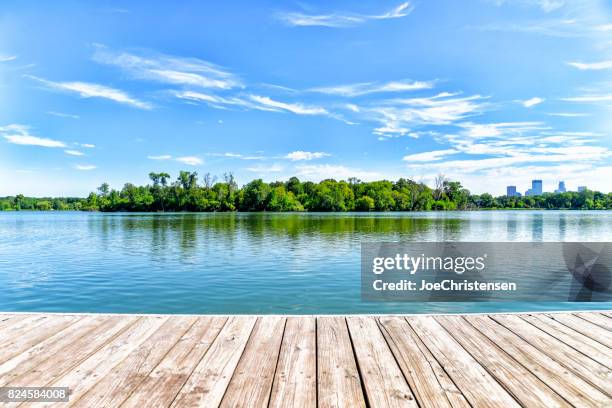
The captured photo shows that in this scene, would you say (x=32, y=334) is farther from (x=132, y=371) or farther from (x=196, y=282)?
(x=196, y=282)

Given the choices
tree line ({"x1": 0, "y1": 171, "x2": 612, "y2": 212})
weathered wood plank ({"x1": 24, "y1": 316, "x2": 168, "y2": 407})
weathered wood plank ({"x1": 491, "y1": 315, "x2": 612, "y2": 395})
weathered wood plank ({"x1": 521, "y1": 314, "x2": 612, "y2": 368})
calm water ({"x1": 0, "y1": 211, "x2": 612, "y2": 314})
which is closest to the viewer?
weathered wood plank ({"x1": 24, "y1": 316, "x2": 168, "y2": 407})

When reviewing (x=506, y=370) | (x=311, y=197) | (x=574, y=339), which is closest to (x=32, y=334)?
(x=506, y=370)

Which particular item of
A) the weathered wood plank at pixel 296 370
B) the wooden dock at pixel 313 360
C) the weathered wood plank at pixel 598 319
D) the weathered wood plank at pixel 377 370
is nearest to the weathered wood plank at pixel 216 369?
the wooden dock at pixel 313 360

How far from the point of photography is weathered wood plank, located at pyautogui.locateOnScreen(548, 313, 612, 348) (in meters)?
3.43

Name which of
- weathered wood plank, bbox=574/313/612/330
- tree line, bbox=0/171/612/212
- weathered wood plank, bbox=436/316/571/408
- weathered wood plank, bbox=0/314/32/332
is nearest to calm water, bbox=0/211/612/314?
weathered wood plank, bbox=574/313/612/330

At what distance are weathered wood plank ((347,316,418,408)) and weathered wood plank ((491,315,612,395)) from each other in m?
1.23

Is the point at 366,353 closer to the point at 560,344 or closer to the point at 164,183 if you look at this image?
the point at 560,344

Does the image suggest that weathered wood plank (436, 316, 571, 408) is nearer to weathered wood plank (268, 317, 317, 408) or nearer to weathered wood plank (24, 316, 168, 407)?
weathered wood plank (268, 317, 317, 408)

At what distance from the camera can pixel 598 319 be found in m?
4.02

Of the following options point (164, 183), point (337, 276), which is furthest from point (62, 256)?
point (164, 183)

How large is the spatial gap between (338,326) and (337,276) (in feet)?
28.7

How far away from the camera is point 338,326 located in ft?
→ 12.0

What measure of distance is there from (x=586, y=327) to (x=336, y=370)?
8.58 feet

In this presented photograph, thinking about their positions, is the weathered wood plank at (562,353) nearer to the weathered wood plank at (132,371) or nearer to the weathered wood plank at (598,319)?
the weathered wood plank at (598,319)
